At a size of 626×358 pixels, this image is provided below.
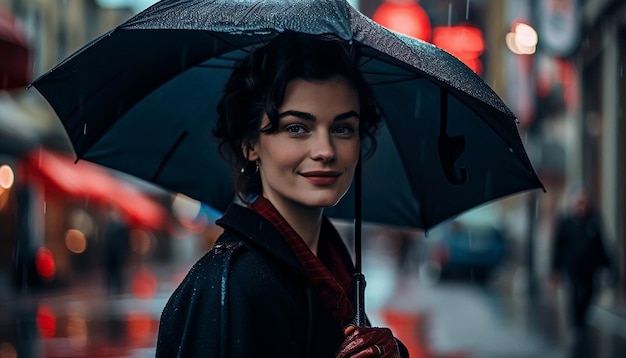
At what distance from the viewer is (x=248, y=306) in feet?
8.50

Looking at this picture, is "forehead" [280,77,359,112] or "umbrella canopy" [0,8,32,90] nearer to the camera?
"forehead" [280,77,359,112]

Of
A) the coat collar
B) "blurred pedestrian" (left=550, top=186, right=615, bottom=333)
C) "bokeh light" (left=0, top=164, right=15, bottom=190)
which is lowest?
"blurred pedestrian" (left=550, top=186, right=615, bottom=333)

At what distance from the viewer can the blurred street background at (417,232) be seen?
48.7 ft

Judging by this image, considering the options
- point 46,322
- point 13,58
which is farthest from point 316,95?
point 46,322

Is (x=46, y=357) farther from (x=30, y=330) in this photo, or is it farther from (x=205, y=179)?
(x=205, y=179)

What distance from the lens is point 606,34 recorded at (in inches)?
978

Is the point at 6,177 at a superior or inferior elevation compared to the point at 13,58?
inferior

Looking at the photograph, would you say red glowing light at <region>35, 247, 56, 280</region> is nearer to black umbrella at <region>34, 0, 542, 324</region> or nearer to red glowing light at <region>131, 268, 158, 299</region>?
red glowing light at <region>131, 268, 158, 299</region>

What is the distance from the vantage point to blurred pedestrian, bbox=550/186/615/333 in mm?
14859

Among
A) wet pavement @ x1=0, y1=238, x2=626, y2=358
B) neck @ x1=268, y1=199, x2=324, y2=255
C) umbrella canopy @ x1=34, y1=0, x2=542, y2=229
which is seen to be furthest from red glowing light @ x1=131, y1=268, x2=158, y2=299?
neck @ x1=268, y1=199, x2=324, y2=255

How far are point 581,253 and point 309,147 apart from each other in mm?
12495

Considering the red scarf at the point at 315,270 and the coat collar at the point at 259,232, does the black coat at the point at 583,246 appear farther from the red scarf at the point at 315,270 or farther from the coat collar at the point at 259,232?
the coat collar at the point at 259,232

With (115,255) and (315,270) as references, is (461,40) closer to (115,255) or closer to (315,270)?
(115,255)

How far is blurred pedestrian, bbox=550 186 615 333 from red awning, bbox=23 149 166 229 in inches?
464
